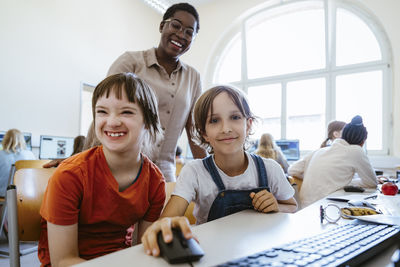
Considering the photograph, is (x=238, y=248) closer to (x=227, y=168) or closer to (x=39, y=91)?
(x=227, y=168)

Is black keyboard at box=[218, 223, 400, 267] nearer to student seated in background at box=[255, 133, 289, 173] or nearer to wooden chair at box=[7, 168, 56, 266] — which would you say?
wooden chair at box=[7, 168, 56, 266]

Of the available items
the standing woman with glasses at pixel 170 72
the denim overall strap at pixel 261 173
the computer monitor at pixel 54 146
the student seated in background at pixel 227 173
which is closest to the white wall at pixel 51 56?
the computer monitor at pixel 54 146

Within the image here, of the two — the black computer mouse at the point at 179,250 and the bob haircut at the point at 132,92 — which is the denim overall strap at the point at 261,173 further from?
the black computer mouse at the point at 179,250

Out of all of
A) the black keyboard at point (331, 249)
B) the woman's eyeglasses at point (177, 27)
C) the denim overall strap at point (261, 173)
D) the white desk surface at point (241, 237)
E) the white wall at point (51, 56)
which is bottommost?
the white desk surface at point (241, 237)

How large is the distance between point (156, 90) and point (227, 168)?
0.56m

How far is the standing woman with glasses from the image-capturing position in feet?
4.58

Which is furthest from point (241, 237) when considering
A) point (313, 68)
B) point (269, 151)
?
point (313, 68)

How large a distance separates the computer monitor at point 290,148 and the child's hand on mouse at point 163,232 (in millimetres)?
4563

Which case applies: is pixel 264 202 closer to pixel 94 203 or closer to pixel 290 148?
pixel 94 203

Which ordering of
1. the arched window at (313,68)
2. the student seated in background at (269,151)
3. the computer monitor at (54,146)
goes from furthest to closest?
the arched window at (313,68), the computer monitor at (54,146), the student seated in background at (269,151)

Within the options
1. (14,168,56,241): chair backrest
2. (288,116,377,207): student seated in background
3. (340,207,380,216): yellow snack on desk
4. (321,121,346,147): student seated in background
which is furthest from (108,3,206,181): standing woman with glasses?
(321,121,346,147): student seated in background

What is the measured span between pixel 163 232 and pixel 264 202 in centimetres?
51

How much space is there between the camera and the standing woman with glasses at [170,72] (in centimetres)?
140

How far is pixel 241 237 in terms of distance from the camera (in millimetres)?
687
